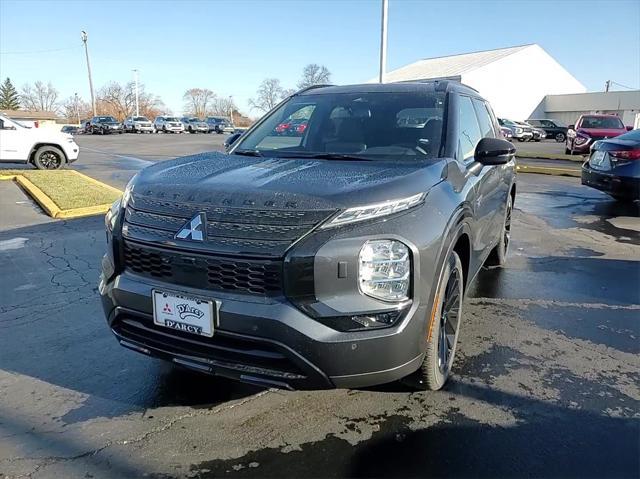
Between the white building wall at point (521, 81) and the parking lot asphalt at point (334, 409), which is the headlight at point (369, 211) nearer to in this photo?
the parking lot asphalt at point (334, 409)

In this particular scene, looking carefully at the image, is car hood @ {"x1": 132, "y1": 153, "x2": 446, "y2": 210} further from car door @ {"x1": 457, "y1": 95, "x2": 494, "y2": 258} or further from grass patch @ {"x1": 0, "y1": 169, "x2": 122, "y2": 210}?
grass patch @ {"x1": 0, "y1": 169, "x2": 122, "y2": 210}

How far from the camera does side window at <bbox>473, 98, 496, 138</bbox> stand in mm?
4387

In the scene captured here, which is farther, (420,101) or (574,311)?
(574,311)

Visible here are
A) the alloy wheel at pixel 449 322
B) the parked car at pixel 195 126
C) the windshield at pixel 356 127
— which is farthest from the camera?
the parked car at pixel 195 126

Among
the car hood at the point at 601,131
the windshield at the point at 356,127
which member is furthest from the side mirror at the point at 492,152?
the car hood at the point at 601,131

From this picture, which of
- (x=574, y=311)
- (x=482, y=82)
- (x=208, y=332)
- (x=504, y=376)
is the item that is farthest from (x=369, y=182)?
(x=482, y=82)

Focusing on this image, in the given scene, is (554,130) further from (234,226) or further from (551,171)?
(234,226)

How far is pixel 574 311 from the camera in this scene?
4.33 meters

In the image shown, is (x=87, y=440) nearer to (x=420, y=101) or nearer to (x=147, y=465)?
(x=147, y=465)

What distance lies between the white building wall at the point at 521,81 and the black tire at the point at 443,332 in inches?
1999

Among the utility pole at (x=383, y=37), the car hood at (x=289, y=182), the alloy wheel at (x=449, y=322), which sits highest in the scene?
the utility pole at (x=383, y=37)

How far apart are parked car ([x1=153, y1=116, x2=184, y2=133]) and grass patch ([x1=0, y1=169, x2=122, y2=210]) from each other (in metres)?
35.9

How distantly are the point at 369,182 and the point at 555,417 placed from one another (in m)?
1.66

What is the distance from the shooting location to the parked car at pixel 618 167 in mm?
8438
